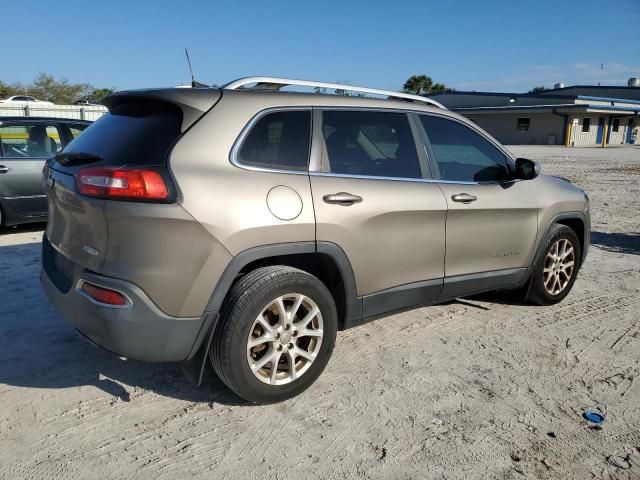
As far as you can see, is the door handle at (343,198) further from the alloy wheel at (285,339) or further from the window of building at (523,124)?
the window of building at (523,124)

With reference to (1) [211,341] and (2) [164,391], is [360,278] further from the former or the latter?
(2) [164,391]

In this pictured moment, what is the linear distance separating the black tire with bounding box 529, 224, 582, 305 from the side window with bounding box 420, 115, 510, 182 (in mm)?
809

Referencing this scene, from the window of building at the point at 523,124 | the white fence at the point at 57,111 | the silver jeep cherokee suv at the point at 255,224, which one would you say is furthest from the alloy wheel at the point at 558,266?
the window of building at the point at 523,124

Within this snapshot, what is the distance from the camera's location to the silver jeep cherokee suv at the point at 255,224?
2717mm

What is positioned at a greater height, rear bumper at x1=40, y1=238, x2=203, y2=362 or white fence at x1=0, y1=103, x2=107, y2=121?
white fence at x1=0, y1=103, x2=107, y2=121

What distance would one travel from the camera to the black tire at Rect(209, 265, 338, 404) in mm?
2910

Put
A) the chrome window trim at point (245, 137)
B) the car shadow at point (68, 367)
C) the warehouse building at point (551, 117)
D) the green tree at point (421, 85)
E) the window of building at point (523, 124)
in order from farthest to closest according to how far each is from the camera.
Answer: the green tree at point (421, 85) < the window of building at point (523, 124) < the warehouse building at point (551, 117) < the car shadow at point (68, 367) < the chrome window trim at point (245, 137)

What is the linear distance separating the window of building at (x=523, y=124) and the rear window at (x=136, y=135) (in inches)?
1857

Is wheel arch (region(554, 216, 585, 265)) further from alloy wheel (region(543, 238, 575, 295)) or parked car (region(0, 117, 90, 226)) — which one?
parked car (region(0, 117, 90, 226))

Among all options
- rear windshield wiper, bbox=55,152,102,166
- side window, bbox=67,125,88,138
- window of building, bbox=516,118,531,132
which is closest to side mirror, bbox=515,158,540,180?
rear windshield wiper, bbox=55,152,102,166

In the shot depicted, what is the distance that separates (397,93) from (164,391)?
8.46 ft

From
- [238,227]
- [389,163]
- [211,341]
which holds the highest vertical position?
[389,163]

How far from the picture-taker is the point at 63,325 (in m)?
4.28

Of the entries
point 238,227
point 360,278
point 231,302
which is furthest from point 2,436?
point 360,278
